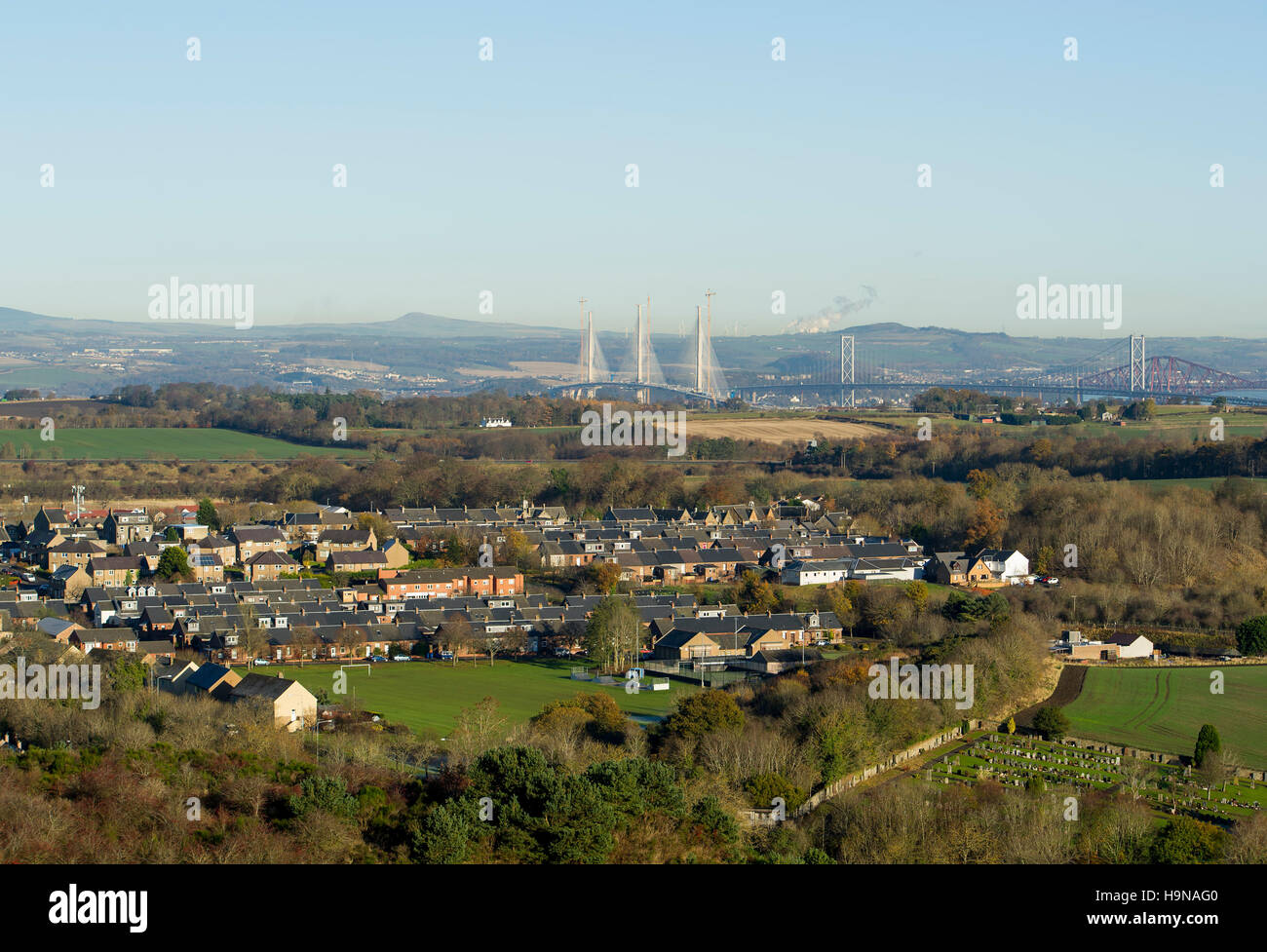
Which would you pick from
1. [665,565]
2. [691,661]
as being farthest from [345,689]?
[665,565]

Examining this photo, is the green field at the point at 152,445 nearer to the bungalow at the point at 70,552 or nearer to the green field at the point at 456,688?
the bungalow at the point at 70,552

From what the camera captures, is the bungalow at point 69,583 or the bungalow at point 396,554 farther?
the bungalow at point 396,554

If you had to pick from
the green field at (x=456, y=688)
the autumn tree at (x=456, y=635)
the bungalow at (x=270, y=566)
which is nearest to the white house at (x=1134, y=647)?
the green field at (x=456, y=688)

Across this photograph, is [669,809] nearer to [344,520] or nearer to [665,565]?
[665,565]

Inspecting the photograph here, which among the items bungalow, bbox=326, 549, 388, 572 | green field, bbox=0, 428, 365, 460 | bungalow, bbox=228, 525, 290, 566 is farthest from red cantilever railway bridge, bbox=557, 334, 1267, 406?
bungalow, bbox=228, 525, 290, 566

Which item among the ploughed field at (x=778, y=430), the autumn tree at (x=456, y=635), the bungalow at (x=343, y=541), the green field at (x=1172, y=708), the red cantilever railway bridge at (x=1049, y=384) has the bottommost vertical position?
the green field at (x=1172, y=708)

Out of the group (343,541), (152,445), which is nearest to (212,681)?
(343,541)

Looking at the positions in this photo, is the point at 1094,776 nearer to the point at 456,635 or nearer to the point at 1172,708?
the point at 1172,708
